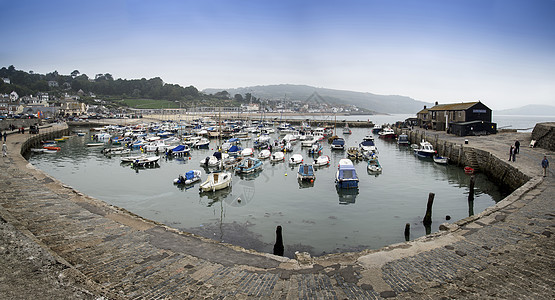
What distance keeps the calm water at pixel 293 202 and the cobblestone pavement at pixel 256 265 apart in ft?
12.6

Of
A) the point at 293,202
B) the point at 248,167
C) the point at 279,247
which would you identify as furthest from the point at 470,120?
the point at 279,247

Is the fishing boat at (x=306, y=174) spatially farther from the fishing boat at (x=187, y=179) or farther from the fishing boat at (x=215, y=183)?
the fishing boat at (x=187, y=179)

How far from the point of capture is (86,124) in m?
92.1

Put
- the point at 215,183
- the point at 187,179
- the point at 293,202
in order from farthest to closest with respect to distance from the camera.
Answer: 1. the point at 187,179
2. the point at 215,183
3. the point at 293,202

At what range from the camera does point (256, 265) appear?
9.81 meters

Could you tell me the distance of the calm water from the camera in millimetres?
15719

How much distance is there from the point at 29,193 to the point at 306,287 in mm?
16774

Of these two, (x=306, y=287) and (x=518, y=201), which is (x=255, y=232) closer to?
(x=306, y=287)

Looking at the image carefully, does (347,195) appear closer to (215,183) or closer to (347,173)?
(347,173)

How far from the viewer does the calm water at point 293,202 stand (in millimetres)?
15719

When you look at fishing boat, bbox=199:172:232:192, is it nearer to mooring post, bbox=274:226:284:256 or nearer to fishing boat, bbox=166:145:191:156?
mooring post, bbox=274:226:284:256

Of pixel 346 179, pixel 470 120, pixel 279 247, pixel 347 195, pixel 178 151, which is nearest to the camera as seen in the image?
pixel 279 247

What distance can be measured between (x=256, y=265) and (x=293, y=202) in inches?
463

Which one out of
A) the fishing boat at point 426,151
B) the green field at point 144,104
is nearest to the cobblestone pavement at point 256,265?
the fishing boat at point 426,151
